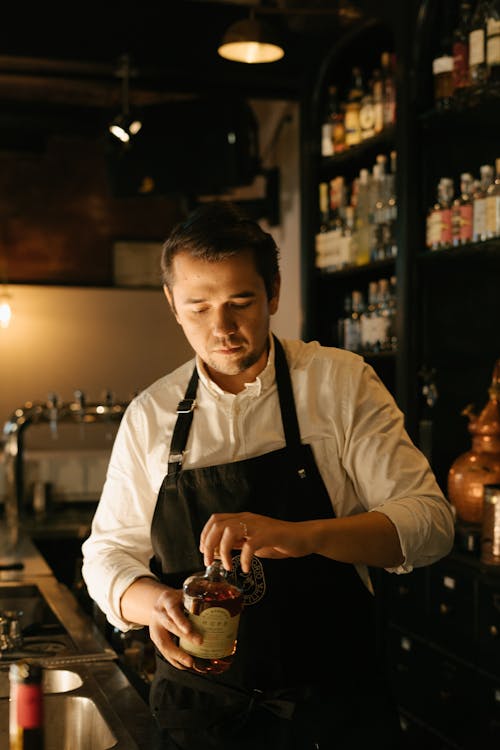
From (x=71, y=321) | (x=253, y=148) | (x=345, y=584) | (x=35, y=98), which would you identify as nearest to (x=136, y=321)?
(x=71, y=321)

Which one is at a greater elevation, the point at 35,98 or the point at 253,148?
the point at 35,98

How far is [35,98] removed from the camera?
21.4ft

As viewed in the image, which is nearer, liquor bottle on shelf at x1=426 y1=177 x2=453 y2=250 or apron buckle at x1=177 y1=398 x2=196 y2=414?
apron buckle at x1=177 y1=398 x2=196 y2=414

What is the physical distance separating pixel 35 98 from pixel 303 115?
9.47 feet

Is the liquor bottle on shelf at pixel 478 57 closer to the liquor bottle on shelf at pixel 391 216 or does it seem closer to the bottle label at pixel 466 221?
the bottle label at pixel 466 221

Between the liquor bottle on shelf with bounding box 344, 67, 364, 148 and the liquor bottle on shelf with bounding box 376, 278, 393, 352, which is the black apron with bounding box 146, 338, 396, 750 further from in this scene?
the liquor bottle on shelf with bounding box 344, 67, 364, 148

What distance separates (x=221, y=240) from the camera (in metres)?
1.73

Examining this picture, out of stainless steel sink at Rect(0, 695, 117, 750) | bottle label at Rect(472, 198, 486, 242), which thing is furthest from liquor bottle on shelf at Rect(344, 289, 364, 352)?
stainless steel sink at Rect(0, 695, 117, 750)

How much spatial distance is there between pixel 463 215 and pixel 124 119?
6.71 ft

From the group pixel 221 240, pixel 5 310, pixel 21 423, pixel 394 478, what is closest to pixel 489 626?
pixel 394 478

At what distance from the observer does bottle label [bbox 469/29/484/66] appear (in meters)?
3.01

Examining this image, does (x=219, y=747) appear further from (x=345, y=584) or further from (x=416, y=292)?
(x=416, y=292)

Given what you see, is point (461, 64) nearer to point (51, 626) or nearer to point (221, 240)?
point (221, 240)

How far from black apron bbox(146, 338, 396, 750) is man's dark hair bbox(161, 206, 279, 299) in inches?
9.0
